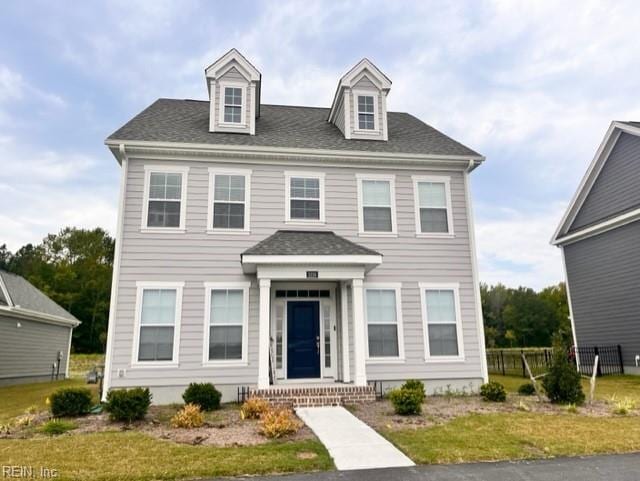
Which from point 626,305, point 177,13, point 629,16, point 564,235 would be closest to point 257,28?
point 177,13

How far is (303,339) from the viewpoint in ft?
36.1

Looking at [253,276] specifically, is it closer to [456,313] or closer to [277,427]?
[277,427]

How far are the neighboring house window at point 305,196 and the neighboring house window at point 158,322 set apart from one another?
12.0 ft

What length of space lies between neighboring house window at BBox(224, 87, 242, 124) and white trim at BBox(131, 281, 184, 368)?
502 centimetres

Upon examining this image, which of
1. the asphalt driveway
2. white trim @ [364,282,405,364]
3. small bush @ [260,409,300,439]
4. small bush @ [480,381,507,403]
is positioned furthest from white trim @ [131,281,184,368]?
small bush @ [480,381,507,403]

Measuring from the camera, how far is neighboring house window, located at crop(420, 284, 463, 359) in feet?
36.2

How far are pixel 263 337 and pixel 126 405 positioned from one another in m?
3.10

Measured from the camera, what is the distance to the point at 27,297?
20062 millimetres

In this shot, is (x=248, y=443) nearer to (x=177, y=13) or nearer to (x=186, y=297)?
(x=186, y=297)

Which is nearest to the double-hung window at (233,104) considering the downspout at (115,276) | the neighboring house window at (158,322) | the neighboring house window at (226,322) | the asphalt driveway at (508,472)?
the downspout at (115,276)

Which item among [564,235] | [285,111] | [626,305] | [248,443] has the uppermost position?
[285,111]

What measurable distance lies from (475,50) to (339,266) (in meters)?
10.4

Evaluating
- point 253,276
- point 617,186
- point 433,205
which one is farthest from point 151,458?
point 617,186

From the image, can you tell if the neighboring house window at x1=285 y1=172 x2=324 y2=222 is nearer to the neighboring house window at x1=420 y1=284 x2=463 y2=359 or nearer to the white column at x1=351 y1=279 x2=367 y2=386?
the white column at x1=351 y1=279 x2=367 y2=386
